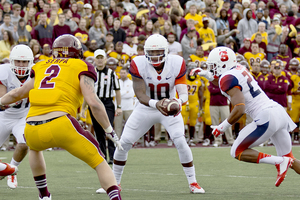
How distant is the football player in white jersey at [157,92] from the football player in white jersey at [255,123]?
0.67m

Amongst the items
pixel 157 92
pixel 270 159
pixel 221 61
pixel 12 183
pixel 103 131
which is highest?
pixel 221 61

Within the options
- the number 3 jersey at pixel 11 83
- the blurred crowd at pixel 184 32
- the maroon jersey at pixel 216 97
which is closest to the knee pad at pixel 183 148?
the number 3 jersey at pixel 11 83

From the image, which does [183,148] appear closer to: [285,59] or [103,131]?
[103,131]

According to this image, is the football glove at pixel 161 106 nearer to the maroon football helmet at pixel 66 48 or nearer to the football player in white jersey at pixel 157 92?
the football player in white jersey at pixel 157 92

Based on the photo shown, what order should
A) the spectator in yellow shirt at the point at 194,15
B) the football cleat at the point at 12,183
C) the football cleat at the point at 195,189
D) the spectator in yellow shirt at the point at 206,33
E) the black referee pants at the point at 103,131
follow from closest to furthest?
the football cleat at the point at 195,189 → the football cleat at the point at 12,183 → the black referee pants at the point at 103,131 → the spectator in yellow shirt at the point at 206,33 → the spectator in yellow shirt at the point at 194,15

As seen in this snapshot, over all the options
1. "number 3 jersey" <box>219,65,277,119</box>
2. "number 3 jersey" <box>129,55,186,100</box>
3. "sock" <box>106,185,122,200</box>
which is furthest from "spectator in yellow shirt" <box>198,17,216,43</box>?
"sock" <box>106,185,122,200</box>

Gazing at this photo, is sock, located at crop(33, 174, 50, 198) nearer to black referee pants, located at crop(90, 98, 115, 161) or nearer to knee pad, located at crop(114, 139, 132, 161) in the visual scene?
knee pad, located at crop(114, 139, 132, 161)

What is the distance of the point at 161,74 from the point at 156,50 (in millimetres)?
317

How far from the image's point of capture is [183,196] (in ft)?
18.9

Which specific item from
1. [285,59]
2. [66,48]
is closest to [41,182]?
[66,48]

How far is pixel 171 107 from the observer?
5.70 m

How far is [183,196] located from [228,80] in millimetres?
1463

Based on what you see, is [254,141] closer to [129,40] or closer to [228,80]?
[228,80]

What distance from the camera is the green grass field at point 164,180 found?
5.77 meters
